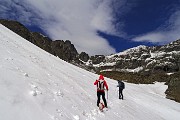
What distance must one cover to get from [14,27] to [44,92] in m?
161

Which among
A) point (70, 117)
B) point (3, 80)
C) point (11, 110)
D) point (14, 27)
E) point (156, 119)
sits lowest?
point (156, 119)

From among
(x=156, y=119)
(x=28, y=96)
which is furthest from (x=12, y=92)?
(x=156, y=119)

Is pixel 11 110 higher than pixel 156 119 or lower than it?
higher

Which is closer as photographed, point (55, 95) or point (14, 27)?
point (55, 95)

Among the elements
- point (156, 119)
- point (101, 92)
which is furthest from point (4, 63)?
point (156, 119)

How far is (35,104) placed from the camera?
9.32 metres

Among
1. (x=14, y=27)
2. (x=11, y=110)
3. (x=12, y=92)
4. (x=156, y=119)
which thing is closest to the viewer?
(x=11, y=110)

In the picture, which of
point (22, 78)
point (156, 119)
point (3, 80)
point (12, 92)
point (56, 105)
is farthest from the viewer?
point (156, 119)

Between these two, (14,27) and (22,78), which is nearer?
(22,78)

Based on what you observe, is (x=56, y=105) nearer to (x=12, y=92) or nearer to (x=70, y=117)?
(x=70, y=117)

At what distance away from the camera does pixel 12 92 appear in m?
9.26

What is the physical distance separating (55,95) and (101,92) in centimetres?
422

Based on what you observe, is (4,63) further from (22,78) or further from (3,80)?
(3,80)

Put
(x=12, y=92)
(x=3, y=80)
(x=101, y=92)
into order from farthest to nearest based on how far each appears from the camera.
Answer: (x=101, y=92) < (x=3, y=80) < (x=12, y=92)
